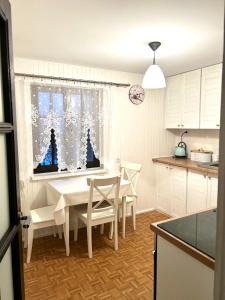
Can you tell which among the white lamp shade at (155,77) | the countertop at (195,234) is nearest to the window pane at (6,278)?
the countertop at (195,234)

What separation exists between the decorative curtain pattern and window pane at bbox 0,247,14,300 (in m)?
1.86

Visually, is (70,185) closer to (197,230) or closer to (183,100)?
(197,230)

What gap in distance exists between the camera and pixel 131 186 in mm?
3285

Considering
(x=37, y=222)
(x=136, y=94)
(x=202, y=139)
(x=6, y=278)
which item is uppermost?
(x=136, y=94)

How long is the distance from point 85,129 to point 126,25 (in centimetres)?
161

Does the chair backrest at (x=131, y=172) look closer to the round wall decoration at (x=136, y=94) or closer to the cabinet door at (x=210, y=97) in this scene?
the round wall decoration at (x=136, y=94)

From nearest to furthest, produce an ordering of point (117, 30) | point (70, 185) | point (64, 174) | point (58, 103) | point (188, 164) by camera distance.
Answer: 1. point (117, 30)
2. point (70, 185)
3. point (58, 103)
4. point (64, 174)
5. point (188, 164)

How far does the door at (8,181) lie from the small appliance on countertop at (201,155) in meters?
2.95

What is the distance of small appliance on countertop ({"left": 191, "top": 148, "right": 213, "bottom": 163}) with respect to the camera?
3.49 metres

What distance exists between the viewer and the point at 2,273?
3.58ft

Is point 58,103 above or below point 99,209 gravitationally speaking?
above

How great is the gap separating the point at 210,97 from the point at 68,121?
2.02 meters

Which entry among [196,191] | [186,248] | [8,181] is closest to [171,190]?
[196,191]

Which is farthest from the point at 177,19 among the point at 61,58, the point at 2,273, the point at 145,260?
the point at 145,260
